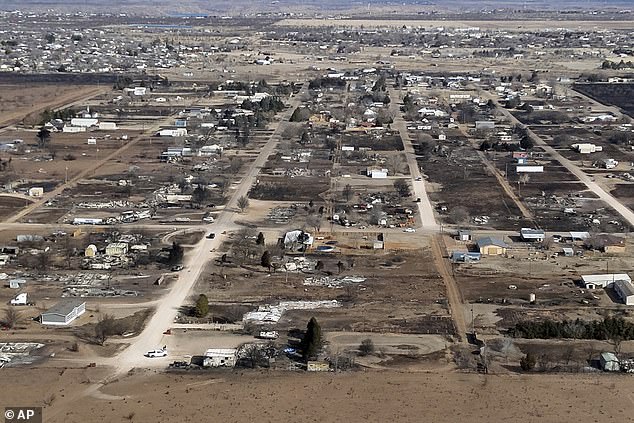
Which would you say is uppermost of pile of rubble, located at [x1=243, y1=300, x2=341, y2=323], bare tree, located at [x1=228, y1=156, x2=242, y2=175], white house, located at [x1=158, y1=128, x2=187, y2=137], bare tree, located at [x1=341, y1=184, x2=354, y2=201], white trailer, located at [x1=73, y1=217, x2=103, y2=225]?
white house, located at [x1=158, y1=128, x2=187, y2=137]

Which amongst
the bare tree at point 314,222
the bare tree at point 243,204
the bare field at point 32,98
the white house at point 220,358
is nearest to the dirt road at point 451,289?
the bare tree at point 314,222

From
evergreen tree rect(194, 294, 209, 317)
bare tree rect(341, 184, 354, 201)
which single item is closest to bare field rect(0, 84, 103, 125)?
bare tree rect(341, 184, 354, 201)

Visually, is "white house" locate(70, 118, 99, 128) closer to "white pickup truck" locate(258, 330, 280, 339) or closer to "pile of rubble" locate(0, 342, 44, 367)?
"pile of rubble" locate(0, 342, 44, 367)

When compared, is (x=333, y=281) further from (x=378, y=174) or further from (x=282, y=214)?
(x=378, y=174)

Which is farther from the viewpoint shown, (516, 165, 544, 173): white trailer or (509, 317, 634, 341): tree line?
(516, 165, 544, 173): white trailer

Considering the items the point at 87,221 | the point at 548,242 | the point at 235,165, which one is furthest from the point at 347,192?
the point at 87,221

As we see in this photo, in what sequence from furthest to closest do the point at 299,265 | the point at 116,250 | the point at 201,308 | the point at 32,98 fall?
the point at 32,98 → the point at 116,250 → the point at 299,265 → the point at 201,308
